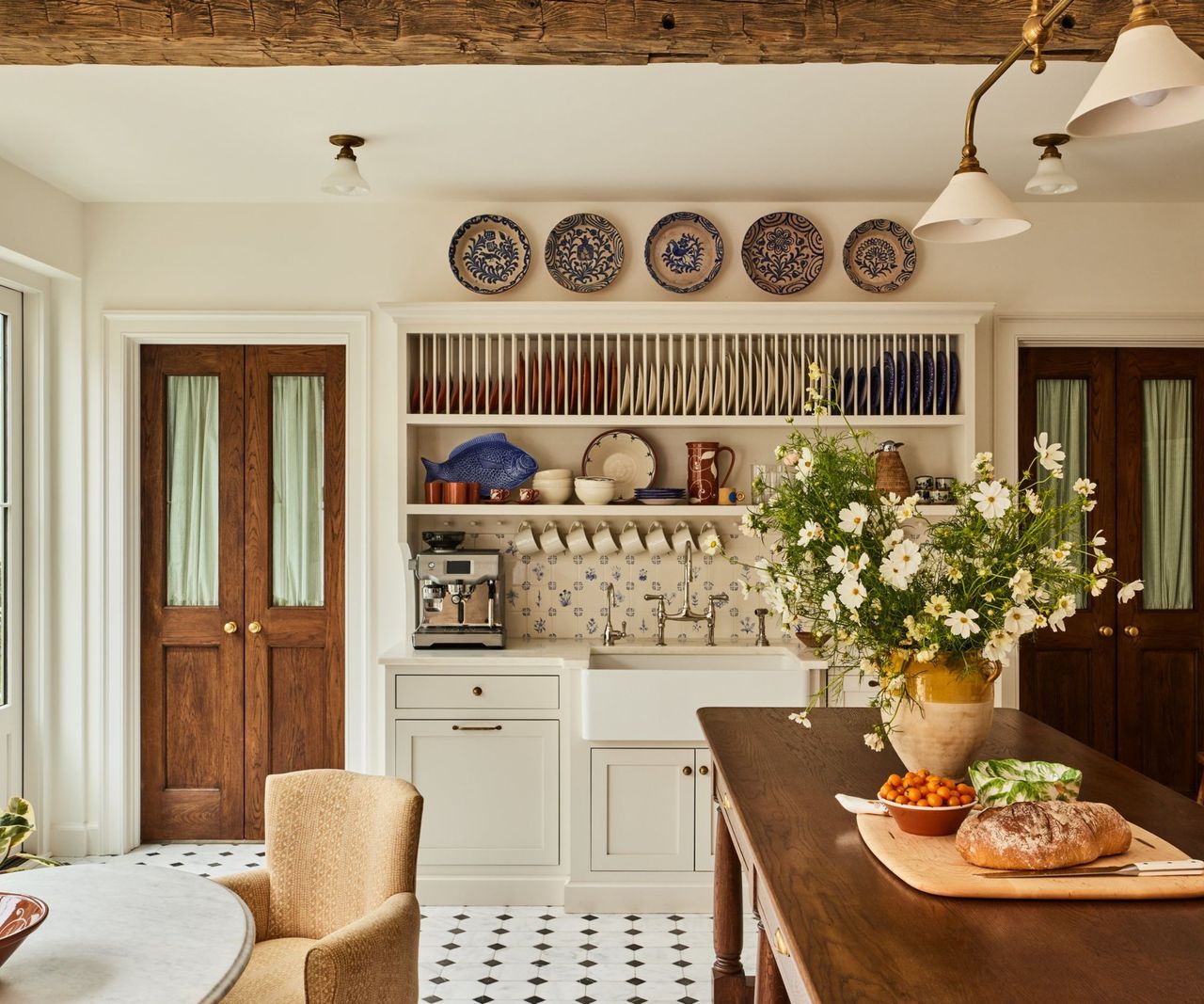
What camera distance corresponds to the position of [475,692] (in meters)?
3.71

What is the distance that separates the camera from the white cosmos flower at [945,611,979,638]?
5.31ft

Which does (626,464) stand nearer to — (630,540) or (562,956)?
(630,540)

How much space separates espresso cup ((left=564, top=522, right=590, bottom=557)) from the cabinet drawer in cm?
64

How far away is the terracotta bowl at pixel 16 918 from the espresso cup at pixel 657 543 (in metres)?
2.73

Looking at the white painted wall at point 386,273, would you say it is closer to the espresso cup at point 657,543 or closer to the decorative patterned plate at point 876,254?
the decorative patterned plate at point 876,254

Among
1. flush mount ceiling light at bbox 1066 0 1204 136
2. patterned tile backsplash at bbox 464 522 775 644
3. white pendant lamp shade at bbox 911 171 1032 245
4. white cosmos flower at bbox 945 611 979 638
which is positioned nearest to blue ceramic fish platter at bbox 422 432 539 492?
patterned tile backsplash at bbox 464 522 775 644

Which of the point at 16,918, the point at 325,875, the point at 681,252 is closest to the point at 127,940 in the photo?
the point at 16,918

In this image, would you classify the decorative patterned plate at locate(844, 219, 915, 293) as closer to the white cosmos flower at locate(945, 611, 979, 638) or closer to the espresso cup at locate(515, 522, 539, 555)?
the espresso cup at locate(515, 522, 539, 555)

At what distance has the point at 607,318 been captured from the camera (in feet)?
13.1

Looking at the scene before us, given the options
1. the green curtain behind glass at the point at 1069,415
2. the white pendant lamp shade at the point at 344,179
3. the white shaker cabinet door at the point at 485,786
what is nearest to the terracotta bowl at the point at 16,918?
the white shaker cabinet door at the point at 485,786

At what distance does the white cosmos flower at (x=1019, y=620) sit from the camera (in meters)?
1.65

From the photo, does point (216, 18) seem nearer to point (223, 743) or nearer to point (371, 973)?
point (371, 973)

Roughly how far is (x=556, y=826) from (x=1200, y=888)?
104 inches

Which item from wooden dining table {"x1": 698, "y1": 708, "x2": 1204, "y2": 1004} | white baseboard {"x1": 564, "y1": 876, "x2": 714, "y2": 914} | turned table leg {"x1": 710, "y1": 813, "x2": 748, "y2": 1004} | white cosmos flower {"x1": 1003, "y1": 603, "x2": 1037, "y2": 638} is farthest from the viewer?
white baseboard {"x1": 564, "y1": 876, "x2": 714, "y2": 914}
